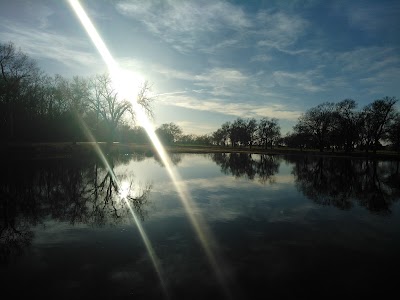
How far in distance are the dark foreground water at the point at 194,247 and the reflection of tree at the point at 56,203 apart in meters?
0.05

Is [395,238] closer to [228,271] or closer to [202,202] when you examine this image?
[228,271]

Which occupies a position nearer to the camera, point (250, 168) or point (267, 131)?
point (250, 168)

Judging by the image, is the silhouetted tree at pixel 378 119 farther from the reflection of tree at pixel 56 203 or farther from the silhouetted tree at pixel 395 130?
the reflection of tree at pixel 56 203

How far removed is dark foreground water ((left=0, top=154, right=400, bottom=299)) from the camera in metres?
5.55

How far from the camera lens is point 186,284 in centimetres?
564

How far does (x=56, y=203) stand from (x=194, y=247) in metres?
7.70

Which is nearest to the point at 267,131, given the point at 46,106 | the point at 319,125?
the point at 319,125

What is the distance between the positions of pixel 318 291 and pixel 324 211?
310 inches

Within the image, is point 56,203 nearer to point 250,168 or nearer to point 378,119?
point 250,168

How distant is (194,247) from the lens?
7.79 metres

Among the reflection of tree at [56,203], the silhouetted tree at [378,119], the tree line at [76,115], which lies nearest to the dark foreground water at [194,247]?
the reflection of tree at [56,203]

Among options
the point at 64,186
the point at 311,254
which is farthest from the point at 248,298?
the point at 64,186

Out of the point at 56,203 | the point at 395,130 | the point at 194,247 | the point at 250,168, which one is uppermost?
the point at 395,130

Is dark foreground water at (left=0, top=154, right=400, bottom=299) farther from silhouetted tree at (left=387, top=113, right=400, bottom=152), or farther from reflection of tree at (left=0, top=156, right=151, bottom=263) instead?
silhouetted tree at (left=387, top=113, right=400, bottom=152)
